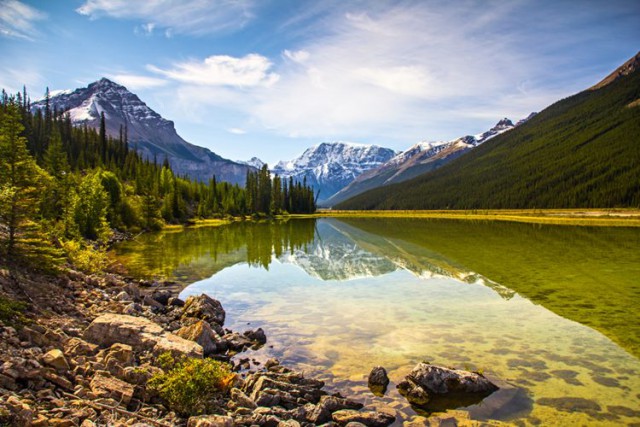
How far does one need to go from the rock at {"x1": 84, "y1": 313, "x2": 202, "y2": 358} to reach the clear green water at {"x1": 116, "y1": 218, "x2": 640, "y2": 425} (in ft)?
13.6

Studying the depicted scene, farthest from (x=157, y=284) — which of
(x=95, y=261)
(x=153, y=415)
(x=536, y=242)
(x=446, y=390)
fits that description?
(x=536, y=242)

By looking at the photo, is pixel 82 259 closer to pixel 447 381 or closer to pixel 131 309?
pixel 131 309

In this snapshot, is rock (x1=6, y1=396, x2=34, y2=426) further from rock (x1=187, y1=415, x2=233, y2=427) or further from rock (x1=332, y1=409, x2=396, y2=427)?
rock (x1=332, y1=409, x2=396, y2=427)

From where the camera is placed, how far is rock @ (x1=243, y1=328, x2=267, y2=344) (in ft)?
67.6

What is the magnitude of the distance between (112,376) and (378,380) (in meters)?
9.56

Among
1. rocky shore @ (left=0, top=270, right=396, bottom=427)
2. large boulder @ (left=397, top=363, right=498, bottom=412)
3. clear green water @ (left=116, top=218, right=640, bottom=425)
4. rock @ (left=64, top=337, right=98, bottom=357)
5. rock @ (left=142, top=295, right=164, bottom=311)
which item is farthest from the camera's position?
rock @ (left=142, top=295, right=164, bottom=311)

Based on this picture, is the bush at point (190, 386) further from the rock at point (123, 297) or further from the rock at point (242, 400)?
the rock at point (123, 297)

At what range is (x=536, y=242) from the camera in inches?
2566

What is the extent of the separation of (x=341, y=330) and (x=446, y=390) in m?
8.43

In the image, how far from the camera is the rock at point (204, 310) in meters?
23.1

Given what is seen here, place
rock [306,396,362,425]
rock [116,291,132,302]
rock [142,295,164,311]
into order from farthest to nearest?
1. rock [142,295,164,311]
2. rock [116,291,132,302]
3. rock [306,396,362,425]

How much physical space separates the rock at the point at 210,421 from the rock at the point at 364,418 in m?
3.58

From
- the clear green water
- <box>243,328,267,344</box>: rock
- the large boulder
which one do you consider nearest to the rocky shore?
<box>243,328,267,344</box>: rock

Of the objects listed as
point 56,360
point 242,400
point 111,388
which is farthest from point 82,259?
point 242,400
